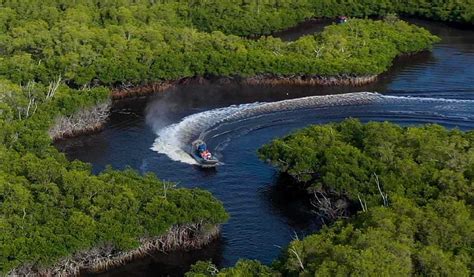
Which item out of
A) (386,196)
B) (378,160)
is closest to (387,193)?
(386,196)

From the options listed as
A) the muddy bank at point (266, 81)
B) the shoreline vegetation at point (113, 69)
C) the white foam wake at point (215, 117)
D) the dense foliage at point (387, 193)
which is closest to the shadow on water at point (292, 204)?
the dense foliage at point (387, 193)

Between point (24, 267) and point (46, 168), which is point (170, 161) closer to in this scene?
point (46, 168)

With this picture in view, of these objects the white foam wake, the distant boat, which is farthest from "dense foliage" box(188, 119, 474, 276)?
the white foam wake

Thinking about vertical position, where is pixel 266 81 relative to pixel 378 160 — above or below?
below

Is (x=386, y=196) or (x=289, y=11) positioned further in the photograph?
(x=289, y=11)

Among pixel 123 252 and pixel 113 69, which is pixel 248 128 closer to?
pixel 113 69

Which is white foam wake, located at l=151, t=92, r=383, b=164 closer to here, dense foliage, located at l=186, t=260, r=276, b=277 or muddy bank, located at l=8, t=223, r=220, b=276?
muddy bank, located at l=8, t=223, r=220, b=276
